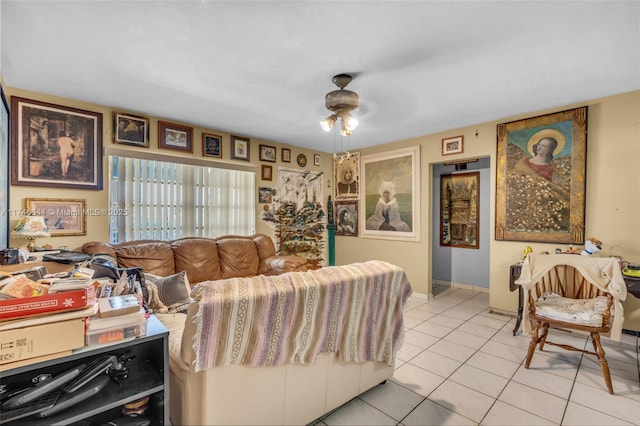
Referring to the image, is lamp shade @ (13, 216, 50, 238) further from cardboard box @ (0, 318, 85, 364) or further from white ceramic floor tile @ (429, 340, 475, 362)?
white ceramic floor tile @ (429, 340, 475, 362)

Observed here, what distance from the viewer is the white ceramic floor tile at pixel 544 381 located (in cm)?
220

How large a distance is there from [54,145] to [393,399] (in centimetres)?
390

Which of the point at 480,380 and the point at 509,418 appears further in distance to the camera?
the point at 480,380

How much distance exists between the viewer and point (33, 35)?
1925mm

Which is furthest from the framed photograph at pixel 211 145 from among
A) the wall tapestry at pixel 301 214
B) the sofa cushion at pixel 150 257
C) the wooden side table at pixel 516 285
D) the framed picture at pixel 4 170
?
the wooden side table at pixel 516 285

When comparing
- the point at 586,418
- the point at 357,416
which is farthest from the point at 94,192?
the point at 586,418

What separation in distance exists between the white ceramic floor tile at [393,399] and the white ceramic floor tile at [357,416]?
0.05m

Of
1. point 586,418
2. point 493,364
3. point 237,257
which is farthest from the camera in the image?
point 237,257

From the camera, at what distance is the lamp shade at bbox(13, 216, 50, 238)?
250 cm

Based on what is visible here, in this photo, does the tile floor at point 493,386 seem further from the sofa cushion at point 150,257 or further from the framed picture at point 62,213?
the framed picture at point 62,213

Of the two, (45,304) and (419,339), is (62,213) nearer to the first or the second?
(45,304)

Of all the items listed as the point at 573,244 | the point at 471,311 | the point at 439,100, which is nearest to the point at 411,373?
the point at 471,311

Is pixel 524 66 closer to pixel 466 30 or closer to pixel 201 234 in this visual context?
pixel 466 30

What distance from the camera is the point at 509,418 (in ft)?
6.28
